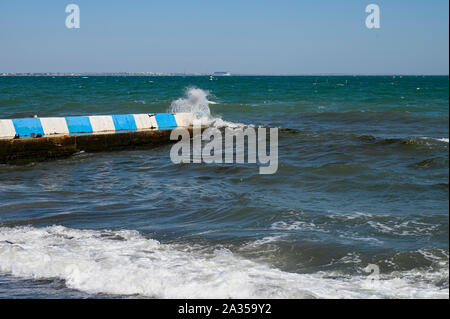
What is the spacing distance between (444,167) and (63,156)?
996 cm

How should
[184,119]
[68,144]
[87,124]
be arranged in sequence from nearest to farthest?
[68,144], [87,124], [184,119]

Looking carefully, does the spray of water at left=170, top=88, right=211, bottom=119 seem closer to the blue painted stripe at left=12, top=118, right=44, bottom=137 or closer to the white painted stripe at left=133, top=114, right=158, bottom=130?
the white painted stripe at left=133, top=114, right=158, bottom=130

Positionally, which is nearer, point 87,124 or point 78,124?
point 78,124

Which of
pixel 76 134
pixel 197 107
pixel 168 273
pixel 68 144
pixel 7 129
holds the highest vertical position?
pixel 197 107

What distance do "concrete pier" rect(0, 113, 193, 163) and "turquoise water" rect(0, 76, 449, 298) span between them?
0.52 meters

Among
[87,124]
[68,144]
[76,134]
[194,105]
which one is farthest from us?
[194,105]

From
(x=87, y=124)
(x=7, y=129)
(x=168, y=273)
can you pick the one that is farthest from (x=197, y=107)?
(x=168, y=273)

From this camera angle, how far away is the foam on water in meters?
5.92

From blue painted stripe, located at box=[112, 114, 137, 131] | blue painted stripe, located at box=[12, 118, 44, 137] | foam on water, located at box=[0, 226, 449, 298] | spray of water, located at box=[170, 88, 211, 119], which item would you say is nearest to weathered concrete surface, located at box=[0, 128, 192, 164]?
blue painted stripe, located at box=[12, 118, 44, 137]

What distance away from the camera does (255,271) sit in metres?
6.59

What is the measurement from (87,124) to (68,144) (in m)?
1.19

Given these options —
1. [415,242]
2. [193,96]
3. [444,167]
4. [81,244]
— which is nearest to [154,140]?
[193,96]

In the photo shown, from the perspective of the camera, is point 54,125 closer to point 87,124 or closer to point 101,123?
point 87,124

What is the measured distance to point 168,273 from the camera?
21.2 ft
